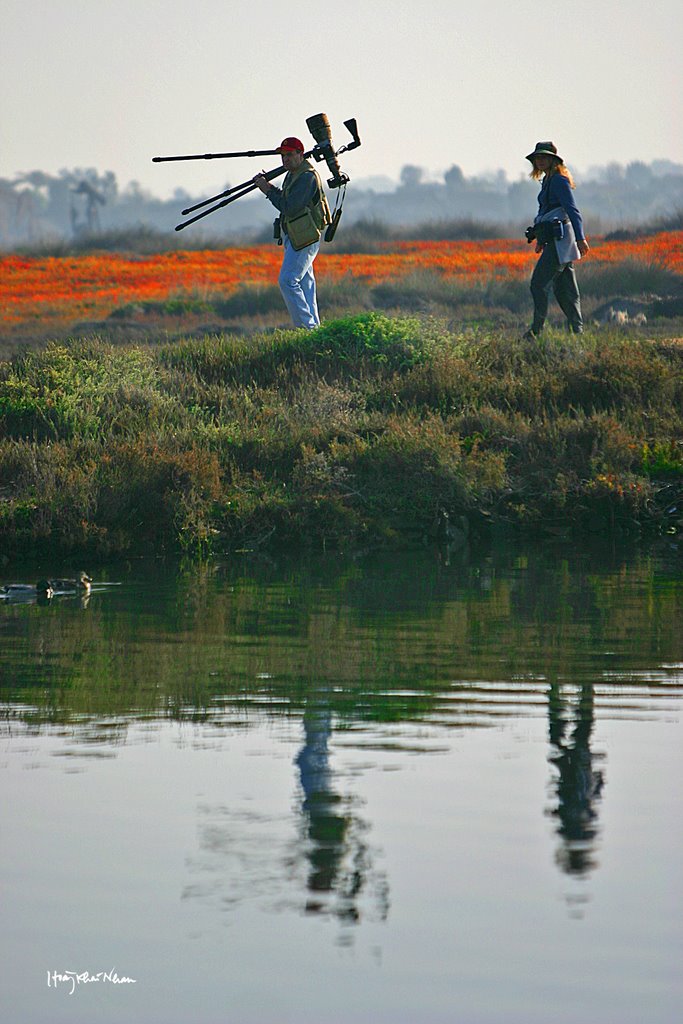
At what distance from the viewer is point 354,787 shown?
6773 mm

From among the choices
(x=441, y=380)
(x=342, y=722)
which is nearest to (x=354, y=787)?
(x=342, y=722)

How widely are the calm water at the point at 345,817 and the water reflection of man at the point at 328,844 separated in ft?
0.04

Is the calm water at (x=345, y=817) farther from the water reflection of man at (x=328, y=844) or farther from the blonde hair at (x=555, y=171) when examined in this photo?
the blonde hair at (x=555, y=171)

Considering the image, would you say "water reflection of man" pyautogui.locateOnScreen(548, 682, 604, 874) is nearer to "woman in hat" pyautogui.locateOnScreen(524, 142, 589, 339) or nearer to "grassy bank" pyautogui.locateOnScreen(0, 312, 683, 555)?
"grassy bank" pyautogui.locateOnScreen(0, 312, 683, 555)

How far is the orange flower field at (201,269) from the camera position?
3994cm

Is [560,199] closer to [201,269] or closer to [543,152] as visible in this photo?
[543,152]

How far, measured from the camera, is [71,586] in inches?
506

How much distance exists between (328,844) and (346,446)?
409 inches

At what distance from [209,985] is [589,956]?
104cm

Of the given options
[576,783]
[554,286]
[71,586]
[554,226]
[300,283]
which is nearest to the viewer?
[576,783]

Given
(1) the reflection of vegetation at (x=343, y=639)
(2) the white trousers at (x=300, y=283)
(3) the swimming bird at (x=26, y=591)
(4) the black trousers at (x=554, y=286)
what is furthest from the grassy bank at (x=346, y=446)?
(3) the swimming bird at (x=26, y=591)

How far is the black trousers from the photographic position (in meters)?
19.3

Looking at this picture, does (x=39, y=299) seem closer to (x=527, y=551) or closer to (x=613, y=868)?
(x=527, y=551)

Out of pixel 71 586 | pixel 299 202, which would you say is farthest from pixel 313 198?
pixel 71 586
